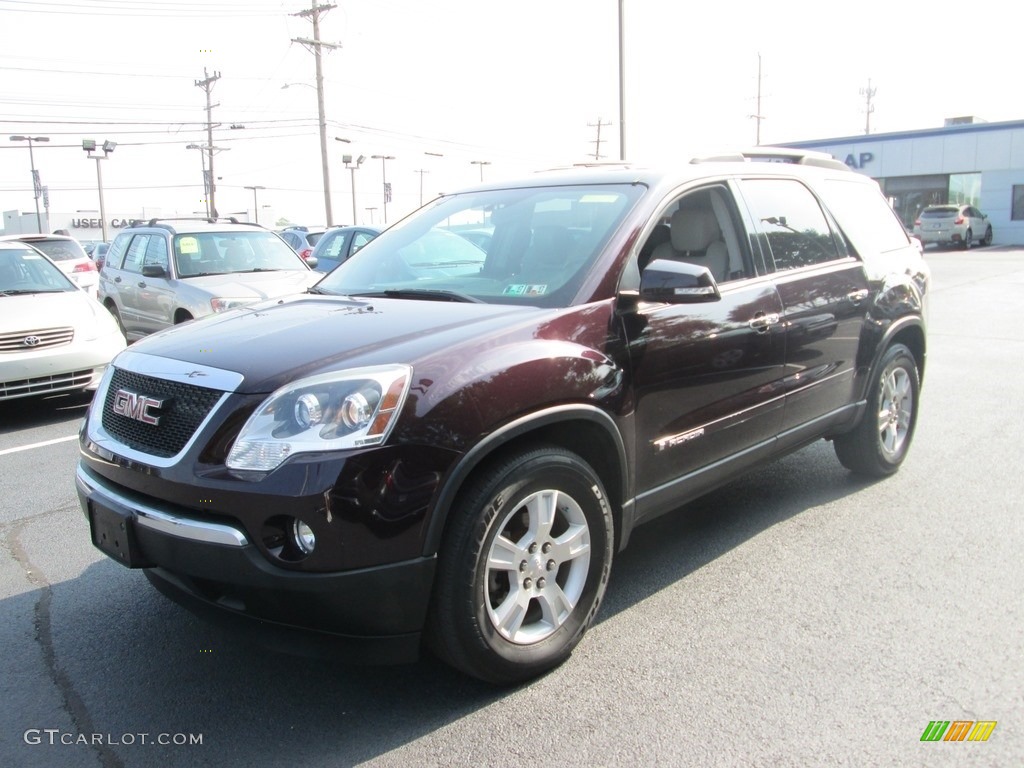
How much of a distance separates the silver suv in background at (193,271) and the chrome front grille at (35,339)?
1784mm

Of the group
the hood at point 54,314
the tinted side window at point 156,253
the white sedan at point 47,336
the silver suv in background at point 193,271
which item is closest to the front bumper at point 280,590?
the white sedan at point 47,336

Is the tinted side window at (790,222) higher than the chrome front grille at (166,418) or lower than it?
higher

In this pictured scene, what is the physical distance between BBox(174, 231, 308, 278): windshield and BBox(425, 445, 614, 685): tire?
26.7 feet

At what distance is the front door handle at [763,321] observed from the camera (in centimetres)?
405

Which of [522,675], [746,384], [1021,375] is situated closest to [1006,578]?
[746,384]

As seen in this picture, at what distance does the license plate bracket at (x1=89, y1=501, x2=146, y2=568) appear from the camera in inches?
113

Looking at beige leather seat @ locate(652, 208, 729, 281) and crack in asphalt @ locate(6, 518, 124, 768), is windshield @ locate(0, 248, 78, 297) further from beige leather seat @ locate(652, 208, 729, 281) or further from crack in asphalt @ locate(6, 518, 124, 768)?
beige leather seat @ locate(652, 208, 729, 281)

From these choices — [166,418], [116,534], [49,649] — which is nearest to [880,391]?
[166,418]

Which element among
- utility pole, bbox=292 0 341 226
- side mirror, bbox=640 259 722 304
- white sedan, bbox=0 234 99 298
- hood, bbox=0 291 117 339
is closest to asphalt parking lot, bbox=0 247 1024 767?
side mirror, bbox=640 259 722 304

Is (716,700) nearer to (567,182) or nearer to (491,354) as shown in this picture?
(491,354)

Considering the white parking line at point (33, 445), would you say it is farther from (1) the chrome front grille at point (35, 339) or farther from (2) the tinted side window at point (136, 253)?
(2) the tinted side window at point (136, 253)

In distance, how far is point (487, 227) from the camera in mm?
4340

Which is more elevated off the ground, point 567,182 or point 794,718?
point 567,182

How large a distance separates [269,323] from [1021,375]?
311 inches
